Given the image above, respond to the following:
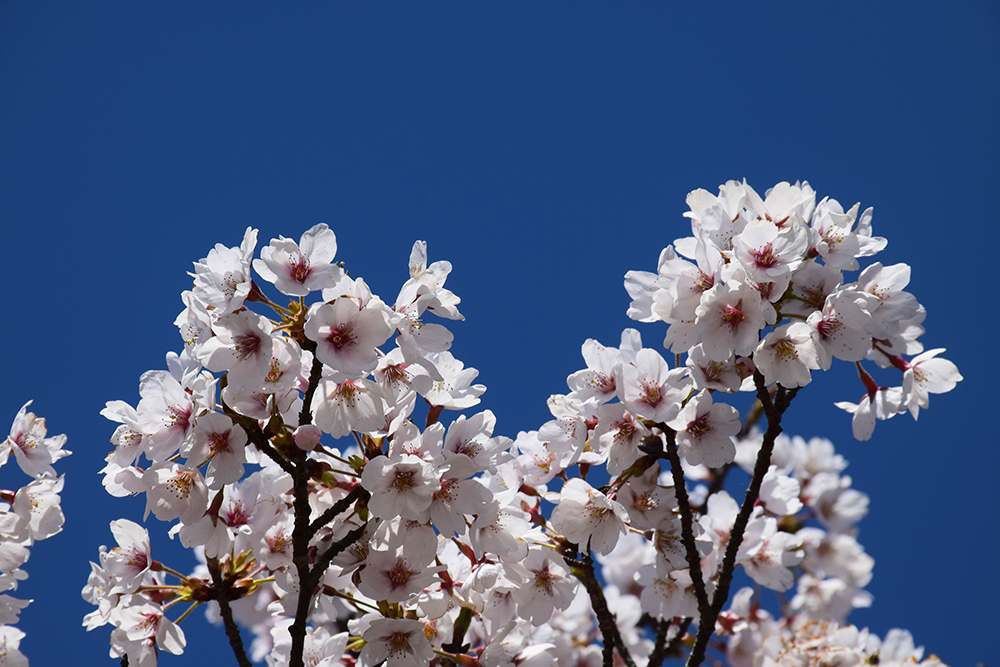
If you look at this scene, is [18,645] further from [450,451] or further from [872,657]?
[872,657]

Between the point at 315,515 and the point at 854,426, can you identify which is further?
the point at 854,426

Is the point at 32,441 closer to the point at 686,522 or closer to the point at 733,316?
the point at 686,522

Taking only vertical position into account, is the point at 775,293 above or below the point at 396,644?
above

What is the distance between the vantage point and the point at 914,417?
1896mm

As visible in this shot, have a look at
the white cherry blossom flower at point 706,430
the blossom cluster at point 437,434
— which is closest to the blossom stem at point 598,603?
the blossom cluster at point 437,434

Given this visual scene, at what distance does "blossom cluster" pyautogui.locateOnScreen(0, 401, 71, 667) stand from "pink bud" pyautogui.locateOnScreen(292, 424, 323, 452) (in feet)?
3.13

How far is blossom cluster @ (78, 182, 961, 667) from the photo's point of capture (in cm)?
158

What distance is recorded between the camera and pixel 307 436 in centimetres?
159

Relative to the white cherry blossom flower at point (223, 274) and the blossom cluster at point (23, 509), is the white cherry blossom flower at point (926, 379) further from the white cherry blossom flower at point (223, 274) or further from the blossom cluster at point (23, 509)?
the blossom cluster at point (23, 509)

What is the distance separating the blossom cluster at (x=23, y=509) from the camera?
6.66ft

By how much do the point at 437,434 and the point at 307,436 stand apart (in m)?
0.29

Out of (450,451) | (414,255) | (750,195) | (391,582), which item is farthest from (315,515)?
(750,195)

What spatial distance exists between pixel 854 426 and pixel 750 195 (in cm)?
68

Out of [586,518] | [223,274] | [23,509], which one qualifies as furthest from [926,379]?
[23,509]
